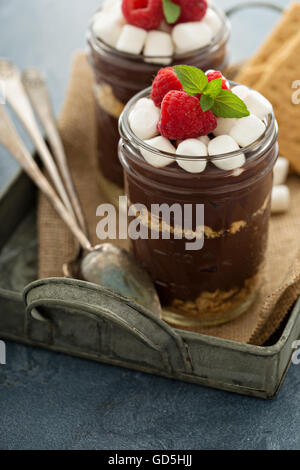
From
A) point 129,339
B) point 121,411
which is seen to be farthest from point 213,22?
point 121,411

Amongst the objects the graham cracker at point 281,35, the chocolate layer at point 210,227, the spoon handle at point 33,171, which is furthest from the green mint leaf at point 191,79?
the graham cracker at point 281,35

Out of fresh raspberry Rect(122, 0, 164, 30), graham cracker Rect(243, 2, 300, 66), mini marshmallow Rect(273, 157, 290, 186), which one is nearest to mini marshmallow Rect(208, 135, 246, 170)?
fresh raspberry Rect(122, 0, 164, 30)

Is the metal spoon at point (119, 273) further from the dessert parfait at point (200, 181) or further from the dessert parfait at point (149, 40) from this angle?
the dessert parfait at point (149, 40)

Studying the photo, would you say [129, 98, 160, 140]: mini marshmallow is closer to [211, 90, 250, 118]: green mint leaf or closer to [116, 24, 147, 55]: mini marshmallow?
[211, 90, 250, 118]: green mint leaf

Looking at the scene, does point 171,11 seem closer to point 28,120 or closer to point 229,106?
point 229,106

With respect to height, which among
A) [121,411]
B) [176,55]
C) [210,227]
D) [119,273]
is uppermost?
[176,55]

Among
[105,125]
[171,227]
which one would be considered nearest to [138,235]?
[171,227]
